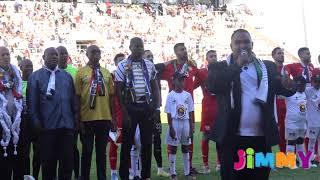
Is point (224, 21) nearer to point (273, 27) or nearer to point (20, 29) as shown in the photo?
point (273, 27)

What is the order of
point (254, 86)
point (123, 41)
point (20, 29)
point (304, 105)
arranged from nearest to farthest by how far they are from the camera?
1. point (254, 86)
2. point (304, 105)
3. point (20, 29)
4. point (123, 41)

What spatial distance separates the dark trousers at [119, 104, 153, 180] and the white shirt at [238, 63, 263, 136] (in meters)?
2.89

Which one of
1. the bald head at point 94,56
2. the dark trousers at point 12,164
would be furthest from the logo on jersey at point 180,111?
the dark trousers at point 12,164

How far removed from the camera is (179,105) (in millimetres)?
10023

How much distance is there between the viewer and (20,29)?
115ft

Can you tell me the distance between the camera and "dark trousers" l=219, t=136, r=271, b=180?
610cm

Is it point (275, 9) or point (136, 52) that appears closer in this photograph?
point (136, 52)

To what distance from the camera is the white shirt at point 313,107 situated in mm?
11414

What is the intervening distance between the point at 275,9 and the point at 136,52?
36.3 m

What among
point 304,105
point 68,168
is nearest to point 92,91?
Answer: point 68,168

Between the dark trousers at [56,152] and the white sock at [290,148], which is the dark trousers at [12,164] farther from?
the white sock at [290,148]

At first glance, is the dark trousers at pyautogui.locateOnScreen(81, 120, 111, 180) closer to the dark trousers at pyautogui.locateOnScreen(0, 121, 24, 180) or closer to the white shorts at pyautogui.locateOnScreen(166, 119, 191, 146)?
the dark trousers at pyautogui.locateOnScreen(0, 121, 24, 180)

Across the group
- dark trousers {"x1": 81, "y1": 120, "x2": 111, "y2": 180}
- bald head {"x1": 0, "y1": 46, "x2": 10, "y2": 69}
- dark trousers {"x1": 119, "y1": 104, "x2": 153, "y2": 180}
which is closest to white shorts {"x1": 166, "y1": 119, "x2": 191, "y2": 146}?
dark trousers {"x1": 119, "y1": 104, "x2": 153, "y2": 180}

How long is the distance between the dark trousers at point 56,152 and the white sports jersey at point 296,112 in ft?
15.2
